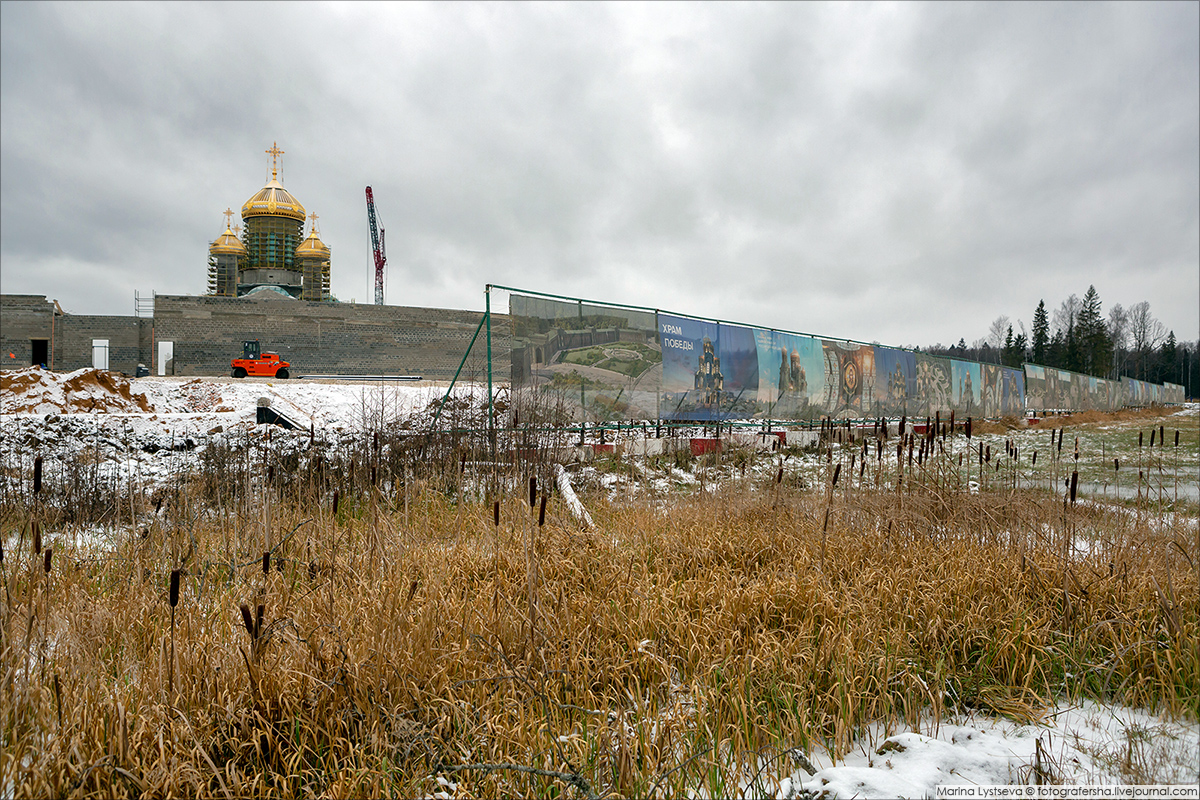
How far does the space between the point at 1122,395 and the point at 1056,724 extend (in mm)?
63626

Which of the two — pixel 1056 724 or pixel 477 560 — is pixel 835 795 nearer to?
pixel 1056 724

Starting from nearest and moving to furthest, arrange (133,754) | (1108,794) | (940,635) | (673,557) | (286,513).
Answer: (1108,794) < (133,754) < (940,635) < (673,557) < (286,513)

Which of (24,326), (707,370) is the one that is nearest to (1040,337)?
(707,370)

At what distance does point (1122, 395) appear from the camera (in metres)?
50.2

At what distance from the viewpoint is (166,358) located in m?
39.4

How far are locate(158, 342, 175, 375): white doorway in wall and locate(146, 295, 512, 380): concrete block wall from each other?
0.77ft

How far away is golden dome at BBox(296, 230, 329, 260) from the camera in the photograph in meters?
61.2

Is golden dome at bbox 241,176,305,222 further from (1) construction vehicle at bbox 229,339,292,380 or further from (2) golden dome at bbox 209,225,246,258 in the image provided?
(1) construction vehicle at bbox 229,339,292,380

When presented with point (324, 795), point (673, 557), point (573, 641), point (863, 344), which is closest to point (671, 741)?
point (573, 641)

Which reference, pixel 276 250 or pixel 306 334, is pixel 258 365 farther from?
pixel 276 250

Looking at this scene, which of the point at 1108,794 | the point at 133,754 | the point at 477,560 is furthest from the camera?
the point at 477,560

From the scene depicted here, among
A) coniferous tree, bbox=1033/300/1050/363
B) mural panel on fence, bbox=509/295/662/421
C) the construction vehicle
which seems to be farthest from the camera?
coniferous tree, bbox=1033/300/1050/363

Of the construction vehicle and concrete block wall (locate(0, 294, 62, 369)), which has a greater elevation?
concrete block wall (locate(0, 294, 62, 369))

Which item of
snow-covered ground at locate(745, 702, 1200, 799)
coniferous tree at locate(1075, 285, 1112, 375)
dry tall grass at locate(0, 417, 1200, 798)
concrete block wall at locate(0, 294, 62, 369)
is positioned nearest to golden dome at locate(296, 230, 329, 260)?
concrete block wall at locate(0, 294, 62, 369)
